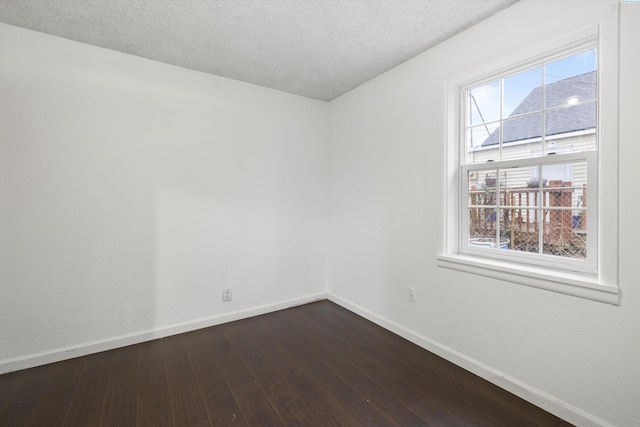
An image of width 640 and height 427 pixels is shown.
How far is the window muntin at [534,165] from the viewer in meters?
1.69

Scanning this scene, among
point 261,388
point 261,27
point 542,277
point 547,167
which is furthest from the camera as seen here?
point 261,27

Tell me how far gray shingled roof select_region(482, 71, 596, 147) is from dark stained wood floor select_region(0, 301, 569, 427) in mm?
1745

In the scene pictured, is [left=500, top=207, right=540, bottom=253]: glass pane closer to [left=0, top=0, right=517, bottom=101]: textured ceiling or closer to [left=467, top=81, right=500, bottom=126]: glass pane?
[left=467, top=81, right=500, bottom=126]: glass pane

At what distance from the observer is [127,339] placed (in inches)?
98.8

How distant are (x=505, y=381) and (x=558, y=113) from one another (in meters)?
1.79

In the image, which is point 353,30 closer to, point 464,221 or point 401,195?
point 401,195

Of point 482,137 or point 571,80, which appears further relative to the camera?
point 482,137

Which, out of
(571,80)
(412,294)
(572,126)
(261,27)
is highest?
(261,27)

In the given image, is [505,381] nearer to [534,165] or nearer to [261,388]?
[534,165]

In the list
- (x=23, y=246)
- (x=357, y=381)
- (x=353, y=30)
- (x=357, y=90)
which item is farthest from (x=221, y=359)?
(x=357, y=90)

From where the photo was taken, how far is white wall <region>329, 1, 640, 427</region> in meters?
1.45

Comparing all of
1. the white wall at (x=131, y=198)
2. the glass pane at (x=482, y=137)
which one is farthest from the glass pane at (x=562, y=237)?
the white wall at (x=131, y=198)

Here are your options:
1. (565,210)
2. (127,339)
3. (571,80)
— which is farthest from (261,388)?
(571,80)

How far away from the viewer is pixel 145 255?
8.54 feet
